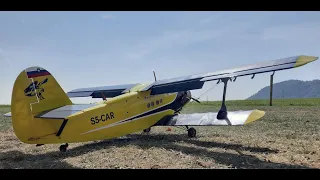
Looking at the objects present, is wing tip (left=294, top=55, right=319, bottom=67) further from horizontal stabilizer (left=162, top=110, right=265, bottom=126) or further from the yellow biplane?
horizontal stabilizer (left=162, top=110, right=265, bottom=126)

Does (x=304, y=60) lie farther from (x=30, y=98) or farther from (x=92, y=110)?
(x=30, y=98)

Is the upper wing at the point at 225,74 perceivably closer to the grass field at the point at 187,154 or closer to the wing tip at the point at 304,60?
the wing tip at the point at 304,60

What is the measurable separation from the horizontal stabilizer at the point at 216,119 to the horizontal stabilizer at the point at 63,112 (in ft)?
13.5

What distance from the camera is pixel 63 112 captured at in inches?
331

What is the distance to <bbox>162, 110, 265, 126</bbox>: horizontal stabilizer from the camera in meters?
9.95

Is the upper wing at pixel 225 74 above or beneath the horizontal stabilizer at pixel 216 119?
above

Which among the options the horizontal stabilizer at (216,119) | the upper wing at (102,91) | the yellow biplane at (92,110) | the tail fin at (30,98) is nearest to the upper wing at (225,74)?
the yellow biplane at (92,110)

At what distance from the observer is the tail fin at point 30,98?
773cm

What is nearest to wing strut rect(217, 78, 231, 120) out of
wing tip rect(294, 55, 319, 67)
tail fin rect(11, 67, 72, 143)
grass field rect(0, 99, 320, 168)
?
grass field rect(0, 99, 320, 168)
